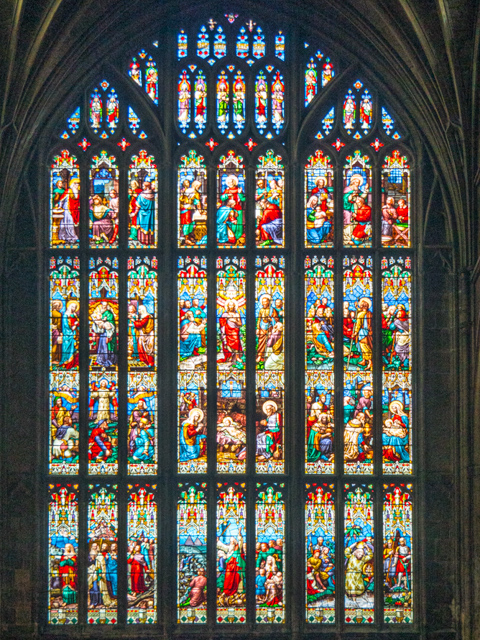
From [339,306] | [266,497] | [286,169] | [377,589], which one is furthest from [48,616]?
[286,169]

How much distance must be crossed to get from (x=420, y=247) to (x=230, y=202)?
286 centimetres

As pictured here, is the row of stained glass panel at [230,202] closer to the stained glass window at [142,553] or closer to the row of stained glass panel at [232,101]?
the row of stained glass panel at [232,101]

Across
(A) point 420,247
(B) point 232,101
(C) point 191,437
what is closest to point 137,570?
(C) point 191,437

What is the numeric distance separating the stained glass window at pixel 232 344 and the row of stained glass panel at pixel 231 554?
3 centimetres

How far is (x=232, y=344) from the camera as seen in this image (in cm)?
1797

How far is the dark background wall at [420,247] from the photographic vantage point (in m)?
17.1

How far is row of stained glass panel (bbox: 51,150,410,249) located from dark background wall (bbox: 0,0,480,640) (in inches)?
15.9

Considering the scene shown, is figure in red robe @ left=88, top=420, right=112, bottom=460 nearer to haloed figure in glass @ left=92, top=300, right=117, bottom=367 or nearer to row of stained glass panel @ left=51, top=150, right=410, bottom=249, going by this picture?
haloed figure in glass @ left=92, top=300, right=117, bottom=367

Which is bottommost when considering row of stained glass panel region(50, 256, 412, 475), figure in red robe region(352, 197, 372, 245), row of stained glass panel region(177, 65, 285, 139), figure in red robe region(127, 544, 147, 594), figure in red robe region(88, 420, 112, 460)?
figure in red robe region(127, 544, 147, 594)

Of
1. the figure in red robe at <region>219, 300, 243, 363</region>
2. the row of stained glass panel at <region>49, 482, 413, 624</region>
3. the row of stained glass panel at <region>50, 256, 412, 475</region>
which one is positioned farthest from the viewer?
the figure in red robe at <region>219, 300, 243, 363</region>

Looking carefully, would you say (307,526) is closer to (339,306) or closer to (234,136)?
(339,306)

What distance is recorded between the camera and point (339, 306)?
1795cm

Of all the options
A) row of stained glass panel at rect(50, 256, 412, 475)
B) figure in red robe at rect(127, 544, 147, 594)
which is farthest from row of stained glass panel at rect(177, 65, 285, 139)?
figure in red robe at rect(127, 544, 147, 594)

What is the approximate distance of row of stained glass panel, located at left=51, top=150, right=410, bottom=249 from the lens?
1811 centimetres
